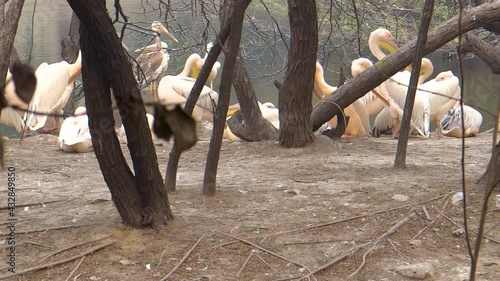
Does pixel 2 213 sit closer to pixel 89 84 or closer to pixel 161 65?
pixel 89 84

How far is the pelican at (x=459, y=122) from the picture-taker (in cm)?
848

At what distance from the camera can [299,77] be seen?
6.27m

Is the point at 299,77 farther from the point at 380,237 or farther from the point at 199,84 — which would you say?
the point at 380,237

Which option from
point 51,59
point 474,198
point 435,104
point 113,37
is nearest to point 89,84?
point 113,37

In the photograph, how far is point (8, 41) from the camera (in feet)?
18.0

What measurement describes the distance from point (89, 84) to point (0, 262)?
0.89 meters

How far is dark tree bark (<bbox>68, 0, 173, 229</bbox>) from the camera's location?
3227mm

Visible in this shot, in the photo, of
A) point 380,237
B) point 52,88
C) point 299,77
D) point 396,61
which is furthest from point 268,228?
point 52,88

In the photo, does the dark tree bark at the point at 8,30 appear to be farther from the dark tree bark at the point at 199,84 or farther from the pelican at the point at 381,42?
the pelican at the point at 381,42

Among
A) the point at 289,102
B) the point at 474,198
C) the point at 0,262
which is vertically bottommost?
the point at 0,262

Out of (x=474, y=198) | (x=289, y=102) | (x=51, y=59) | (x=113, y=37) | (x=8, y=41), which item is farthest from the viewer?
(x=51, y=59)

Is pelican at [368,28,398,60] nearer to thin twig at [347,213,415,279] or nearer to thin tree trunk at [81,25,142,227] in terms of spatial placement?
thin twig at [347,213,415,279]

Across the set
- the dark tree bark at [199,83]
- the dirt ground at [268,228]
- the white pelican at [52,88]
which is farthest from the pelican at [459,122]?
the dark tree bark at [199,83]

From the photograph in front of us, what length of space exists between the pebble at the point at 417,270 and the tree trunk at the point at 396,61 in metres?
2.59
